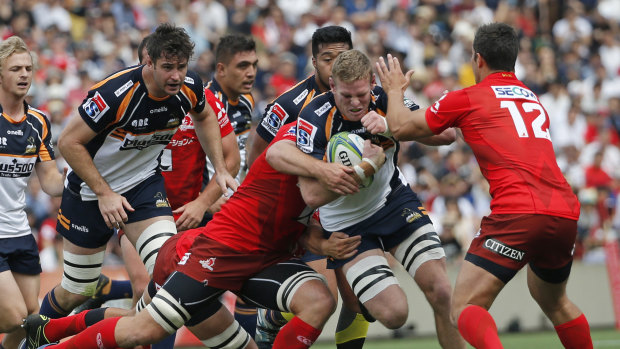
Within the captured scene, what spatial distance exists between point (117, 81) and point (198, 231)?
1.45 meters

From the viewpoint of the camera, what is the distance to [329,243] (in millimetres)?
7137

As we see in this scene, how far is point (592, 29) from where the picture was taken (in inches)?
834

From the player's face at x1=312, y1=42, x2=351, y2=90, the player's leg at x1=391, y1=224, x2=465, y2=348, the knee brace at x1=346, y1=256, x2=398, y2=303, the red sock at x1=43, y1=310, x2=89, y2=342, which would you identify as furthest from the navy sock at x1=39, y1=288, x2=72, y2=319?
the player's leg at x1=391, y1=224, x2=465, y2=348

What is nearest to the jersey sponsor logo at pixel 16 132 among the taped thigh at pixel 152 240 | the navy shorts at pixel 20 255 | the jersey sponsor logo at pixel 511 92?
the navy shorts at pixel 20 255

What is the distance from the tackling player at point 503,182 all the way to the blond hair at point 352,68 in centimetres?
32

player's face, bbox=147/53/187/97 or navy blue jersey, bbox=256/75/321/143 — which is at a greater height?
player's face, bbox=147/53/187/97

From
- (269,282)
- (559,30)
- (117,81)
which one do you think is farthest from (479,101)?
(559,30)

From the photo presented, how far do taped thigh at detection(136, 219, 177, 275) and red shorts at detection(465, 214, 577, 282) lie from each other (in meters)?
2.78

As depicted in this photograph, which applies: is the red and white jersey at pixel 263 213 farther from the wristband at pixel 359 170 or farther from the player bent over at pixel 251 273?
the wristband at pixel 359 170

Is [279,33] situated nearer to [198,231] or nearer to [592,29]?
[592,29]

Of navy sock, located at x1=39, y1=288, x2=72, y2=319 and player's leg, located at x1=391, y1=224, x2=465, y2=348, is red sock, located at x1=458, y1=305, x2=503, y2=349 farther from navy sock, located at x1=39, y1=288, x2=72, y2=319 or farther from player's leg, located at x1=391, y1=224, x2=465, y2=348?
navy sock, located at x1=39, y1=288, x2=72, y2=319

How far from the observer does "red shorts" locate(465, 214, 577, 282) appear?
6.38 metres

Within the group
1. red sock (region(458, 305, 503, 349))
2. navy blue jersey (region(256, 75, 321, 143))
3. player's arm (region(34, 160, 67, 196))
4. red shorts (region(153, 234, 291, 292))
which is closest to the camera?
red sock (region(458, 305, 503, 349))

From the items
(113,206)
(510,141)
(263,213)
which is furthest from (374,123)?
(113,206)
